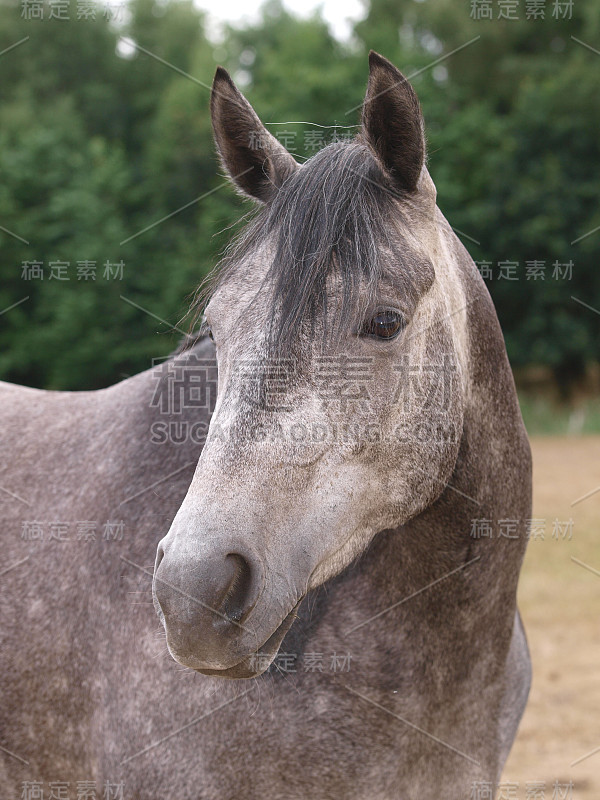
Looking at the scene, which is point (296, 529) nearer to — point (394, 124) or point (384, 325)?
point (384, 325)

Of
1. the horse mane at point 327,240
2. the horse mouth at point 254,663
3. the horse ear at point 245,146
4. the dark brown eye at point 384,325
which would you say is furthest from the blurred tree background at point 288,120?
the horse mouth at point 254,663

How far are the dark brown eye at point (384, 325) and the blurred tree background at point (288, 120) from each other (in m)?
17.1

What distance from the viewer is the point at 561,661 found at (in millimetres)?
6984

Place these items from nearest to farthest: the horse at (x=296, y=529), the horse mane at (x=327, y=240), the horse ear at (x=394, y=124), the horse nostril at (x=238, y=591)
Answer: the horse nostril at (x=238, y=591) → the horse at (x=296, y=529) → the horse mane at (x=327, y=240) → the horse ear at (x=394, y=124)

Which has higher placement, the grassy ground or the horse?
the horse

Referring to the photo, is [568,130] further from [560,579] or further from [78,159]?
[560,579]

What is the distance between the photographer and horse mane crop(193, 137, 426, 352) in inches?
82.0

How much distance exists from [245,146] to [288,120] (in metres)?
17.5

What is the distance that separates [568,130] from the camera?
86.5ft

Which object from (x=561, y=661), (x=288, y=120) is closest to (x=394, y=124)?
(x=561, y=661)

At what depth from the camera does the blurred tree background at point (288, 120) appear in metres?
23.0

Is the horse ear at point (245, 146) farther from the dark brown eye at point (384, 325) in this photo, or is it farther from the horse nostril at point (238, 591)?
the horse nostril at point (238, 591)

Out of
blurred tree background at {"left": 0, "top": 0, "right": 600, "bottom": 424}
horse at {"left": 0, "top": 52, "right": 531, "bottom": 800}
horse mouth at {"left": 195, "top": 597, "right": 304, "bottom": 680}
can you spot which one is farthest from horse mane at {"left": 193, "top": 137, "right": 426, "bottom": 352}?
blurred tree background at {"left": 0, "top": 0, "right": 600, "bottom": 424}

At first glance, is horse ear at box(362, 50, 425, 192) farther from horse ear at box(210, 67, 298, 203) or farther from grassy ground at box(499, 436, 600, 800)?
grassy ground at box(499, 436, 600, 800)
